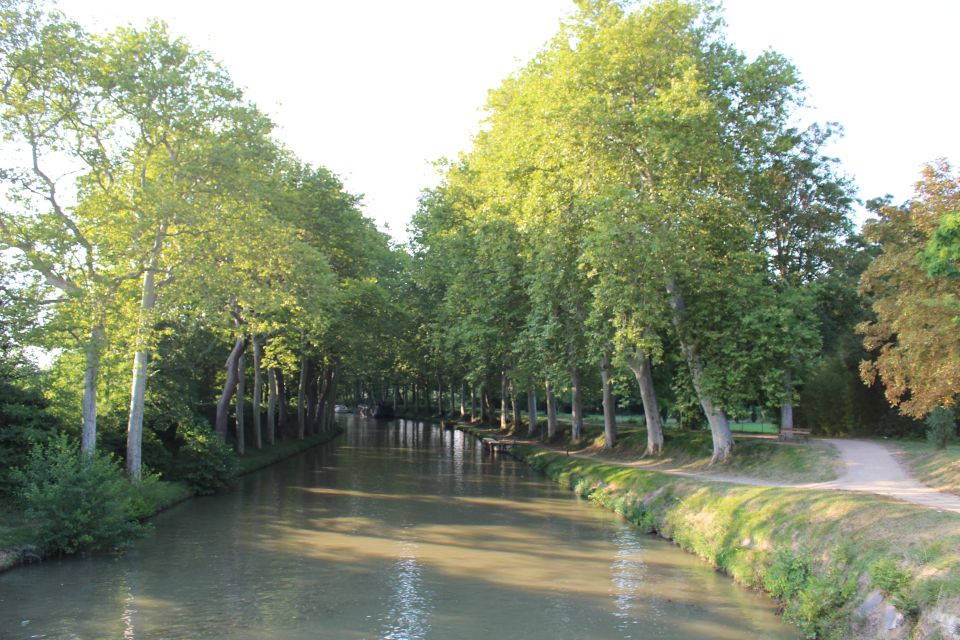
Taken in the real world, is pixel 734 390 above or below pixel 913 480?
above

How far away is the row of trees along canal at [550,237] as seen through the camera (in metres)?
19.8

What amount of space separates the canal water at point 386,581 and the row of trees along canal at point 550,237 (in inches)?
207

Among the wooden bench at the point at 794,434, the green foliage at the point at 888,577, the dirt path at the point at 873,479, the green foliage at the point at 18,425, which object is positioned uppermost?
the green foliage at the point at 18,425

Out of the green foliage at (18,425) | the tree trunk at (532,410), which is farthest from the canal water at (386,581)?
the tree trunk at (532,410)

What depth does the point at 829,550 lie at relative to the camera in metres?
13.2

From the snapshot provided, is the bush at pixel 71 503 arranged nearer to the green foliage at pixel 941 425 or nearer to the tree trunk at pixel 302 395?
the green foliage at pixel 941 425

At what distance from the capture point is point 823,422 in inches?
1394

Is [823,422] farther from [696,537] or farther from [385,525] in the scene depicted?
[385,525]

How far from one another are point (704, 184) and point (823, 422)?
52.3 ft

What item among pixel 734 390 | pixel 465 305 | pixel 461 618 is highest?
pixel 465 305

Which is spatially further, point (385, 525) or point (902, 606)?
point (385, 525)

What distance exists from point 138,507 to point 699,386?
17.9 m

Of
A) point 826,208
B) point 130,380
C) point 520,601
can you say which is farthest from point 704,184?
point 130,380

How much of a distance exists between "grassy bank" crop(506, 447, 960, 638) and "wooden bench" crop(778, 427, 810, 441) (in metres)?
8.68
